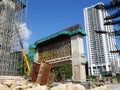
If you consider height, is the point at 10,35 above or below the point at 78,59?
above

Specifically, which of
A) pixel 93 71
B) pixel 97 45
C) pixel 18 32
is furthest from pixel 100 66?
pixel 18 32

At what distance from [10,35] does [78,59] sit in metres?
15.0

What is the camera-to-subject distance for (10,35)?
1221 inches

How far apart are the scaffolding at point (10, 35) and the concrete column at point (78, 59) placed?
12.3 m

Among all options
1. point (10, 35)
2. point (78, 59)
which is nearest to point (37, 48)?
point (10, 35)

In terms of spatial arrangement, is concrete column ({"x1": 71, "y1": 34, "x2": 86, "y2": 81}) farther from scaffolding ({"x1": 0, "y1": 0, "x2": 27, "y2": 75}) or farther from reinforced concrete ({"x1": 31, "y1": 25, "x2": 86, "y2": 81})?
scaffolding ({"x1": 0, "y1": 0, "x2": 27, "y2": 75})

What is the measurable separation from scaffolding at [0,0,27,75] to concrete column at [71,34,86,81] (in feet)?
40.3

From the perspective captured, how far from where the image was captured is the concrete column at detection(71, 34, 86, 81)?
22.8m

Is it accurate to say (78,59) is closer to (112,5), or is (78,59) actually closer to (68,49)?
(68,49)

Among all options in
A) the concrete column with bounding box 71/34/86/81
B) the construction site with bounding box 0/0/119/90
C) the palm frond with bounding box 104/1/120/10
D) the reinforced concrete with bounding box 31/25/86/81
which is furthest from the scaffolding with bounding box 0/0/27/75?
the palm frond with bounding box 104/1/120/10

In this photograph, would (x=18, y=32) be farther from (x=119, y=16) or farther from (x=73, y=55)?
(x=119, y=16)

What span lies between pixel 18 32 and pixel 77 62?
15.1 m

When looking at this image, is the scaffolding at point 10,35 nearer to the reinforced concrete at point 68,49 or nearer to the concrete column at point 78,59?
the reinforced concrete at point 68,49

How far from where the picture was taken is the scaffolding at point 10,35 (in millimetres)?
28969
